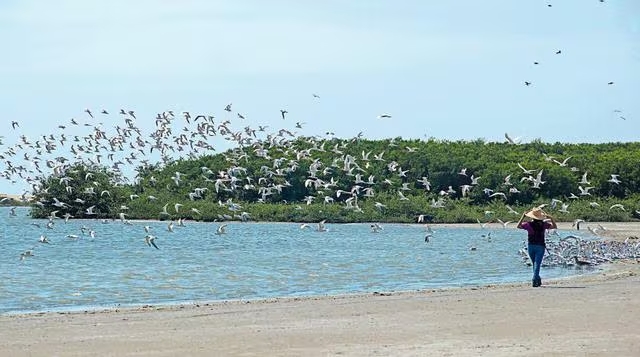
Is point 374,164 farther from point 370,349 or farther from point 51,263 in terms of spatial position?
point 370,349

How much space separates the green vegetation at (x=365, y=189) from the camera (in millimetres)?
72562

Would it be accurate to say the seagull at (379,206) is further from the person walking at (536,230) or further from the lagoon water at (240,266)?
the person walking at (536,230)

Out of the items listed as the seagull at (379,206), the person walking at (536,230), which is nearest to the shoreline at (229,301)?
the person walking at (536,230)

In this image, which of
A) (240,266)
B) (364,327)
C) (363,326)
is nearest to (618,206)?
(240,266)

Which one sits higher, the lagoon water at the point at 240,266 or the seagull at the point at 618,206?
the seagull at the point at 618,206

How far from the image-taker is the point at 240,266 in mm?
36344

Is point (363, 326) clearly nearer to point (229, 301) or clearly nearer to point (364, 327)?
point (364, 327)

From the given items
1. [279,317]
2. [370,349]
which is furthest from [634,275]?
[370,349]

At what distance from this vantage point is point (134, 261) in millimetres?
39875

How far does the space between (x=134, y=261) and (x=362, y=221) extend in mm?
35663

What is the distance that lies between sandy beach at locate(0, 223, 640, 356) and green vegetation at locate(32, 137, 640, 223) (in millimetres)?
46796

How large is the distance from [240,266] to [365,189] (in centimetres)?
3618

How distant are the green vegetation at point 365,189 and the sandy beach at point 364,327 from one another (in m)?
46.8

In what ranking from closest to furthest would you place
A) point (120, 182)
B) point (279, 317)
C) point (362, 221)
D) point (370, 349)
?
point (370, 349) < point (279, 317) < point (362, 221) < point (120, 182)
